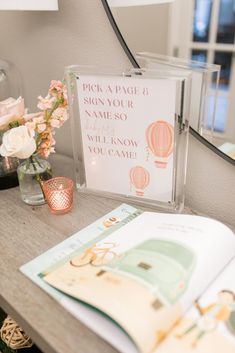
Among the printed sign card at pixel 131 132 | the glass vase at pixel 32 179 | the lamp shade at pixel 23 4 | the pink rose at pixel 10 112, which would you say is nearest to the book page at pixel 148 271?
the printed sign card at pixel 131 132

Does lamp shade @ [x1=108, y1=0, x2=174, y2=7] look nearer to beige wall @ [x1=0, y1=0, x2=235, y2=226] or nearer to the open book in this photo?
beige wall @ [x1=0, y1=0, x2=235, y2=226]

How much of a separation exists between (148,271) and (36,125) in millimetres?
387

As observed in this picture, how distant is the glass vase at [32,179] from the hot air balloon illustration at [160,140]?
0.25m

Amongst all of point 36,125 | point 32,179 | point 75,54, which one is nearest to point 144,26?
point 75,54

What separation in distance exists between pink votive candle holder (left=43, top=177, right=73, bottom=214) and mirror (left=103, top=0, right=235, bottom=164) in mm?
304

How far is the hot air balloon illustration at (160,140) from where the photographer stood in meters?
0.66

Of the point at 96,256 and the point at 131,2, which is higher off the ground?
the point at 131,2

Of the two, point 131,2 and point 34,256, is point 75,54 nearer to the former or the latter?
point 131,2

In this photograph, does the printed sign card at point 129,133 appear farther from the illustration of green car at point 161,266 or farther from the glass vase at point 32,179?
the illustration of green car at point 161,266

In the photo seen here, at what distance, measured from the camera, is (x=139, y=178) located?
2.39ft

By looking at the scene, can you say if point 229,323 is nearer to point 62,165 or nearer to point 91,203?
point 91,203

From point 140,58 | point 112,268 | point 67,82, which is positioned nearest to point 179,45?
point 140,58

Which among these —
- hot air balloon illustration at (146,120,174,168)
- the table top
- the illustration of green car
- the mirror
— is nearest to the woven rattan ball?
the table top

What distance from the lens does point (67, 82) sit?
732 millimetres
